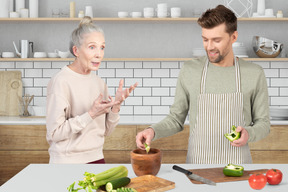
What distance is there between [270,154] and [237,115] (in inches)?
67.6

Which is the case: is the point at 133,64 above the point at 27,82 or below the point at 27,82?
above

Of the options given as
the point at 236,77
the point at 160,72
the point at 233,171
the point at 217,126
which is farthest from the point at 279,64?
the point at 233,171

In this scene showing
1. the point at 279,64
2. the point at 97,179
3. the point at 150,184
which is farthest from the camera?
the point at 279,64

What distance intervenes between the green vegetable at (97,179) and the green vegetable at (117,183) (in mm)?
30

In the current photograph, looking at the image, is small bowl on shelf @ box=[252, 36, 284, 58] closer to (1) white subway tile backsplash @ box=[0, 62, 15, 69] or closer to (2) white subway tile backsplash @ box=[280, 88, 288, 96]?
(2) white subway tile backsplash @ box=[280, 88, 288, 96]

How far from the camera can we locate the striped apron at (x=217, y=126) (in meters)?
2.29

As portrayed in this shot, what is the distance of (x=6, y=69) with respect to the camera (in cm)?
454

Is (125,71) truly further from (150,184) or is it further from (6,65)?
(150,184)

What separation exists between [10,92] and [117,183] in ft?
10.7

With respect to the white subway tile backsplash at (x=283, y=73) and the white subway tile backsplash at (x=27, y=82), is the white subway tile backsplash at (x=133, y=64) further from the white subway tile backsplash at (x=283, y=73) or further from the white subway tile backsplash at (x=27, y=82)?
the white subway tile backsplash at (x=283, y=73)

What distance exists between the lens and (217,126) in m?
2.31

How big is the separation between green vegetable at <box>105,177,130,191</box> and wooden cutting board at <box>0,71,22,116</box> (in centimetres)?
312

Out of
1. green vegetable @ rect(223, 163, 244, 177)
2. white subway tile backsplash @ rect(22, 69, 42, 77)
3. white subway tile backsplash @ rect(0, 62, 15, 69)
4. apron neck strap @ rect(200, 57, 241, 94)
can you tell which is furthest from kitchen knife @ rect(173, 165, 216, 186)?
white subway tile backsplash @ rect(0, 62, 15, 69)

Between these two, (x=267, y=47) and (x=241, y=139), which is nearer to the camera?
(x=241, y=139)
